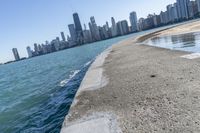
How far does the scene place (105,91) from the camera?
28.1ft

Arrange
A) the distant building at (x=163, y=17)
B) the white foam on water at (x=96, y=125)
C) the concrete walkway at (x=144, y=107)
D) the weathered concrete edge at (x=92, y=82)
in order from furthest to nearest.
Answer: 1. the distant building at (x=163, y=17)
2. the weathered concrete edge at (x=92, y=82)
3. the white foam on water at (x=96, y=125)
4. the concrete walkway at (x=144, y=107)

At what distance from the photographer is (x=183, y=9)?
536ft

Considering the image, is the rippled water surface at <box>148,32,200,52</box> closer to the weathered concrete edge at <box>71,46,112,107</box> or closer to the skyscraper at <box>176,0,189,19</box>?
the weathered concrete edge at <box>71,46,112,107</box>

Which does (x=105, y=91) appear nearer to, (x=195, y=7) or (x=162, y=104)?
(x=162, y=104)

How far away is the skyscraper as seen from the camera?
161750mm

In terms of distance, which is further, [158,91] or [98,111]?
[158,91]

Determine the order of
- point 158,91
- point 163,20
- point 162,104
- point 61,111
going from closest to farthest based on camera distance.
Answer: point 162,104
point 158,91
point 61,111
point 163,20

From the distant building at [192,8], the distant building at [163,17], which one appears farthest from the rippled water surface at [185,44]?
the distant building at [163,17]

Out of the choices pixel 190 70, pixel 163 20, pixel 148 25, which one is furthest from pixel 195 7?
pixel 190 70

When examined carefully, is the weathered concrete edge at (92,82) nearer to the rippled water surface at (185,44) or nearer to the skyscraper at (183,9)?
the rippled water surface at (185,44)

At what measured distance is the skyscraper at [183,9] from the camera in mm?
161750

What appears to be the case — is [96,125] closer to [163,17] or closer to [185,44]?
[185,44]

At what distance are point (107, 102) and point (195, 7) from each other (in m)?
172

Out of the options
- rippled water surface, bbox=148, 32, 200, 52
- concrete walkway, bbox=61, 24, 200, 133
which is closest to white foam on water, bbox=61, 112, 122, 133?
concrete walkway, bbox=61, 24, 200, 133
